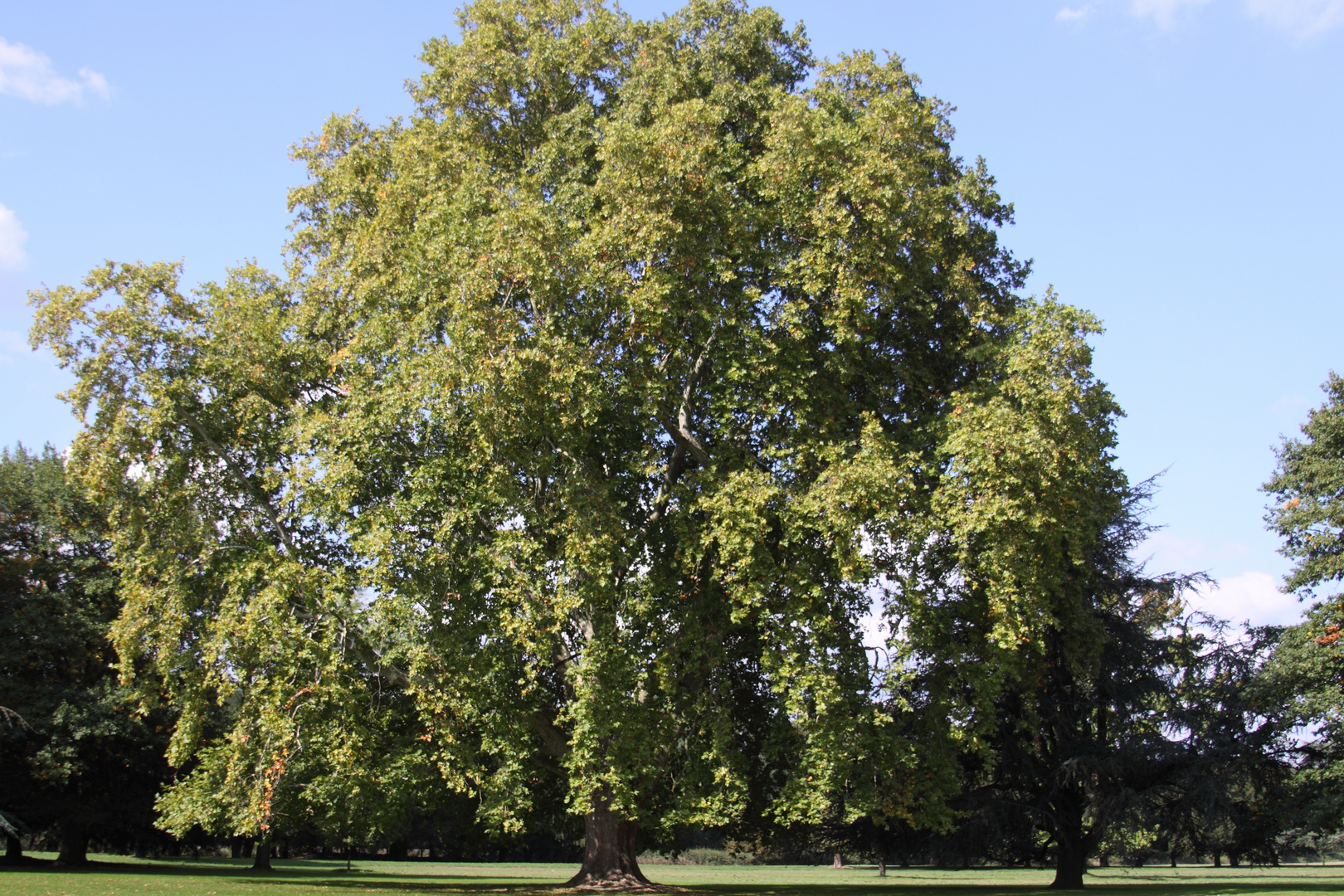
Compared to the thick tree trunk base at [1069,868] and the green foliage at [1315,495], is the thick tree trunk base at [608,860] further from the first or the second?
the green foliage at [1315,495]

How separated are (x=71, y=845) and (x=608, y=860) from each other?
2565 centimetres

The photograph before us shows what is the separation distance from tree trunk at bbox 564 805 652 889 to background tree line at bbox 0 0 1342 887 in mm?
67

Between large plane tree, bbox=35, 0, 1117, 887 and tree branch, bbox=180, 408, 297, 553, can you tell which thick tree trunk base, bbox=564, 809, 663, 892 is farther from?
A: tree branch, bbox=180, 408, 297, 553

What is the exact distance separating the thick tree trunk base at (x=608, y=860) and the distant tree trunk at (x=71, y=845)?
78.8 ft

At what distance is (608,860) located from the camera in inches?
815

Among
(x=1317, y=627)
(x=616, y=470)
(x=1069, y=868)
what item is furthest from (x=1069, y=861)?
(x=616, y=470)

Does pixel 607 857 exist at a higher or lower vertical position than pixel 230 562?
lower

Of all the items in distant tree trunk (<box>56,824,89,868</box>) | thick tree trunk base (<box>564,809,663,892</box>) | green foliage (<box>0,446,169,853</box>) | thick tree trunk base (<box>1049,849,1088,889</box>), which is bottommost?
distant tree trunk (<box>56,824,89,868</box>)

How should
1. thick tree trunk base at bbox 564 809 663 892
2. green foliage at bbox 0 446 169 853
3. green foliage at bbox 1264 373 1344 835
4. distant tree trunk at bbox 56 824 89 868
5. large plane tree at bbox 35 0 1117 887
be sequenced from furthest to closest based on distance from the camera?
distant tree trunk at bbox 56 824 89 868 → green foliage at bbox 0 446 169 853 → green foliage at bbox 1264 373 1344 835 → thick tree trunk base at bbox 564 809 663 892 → large plane tree at bbox 35 0 1117 887

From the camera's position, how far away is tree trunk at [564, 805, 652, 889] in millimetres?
20594

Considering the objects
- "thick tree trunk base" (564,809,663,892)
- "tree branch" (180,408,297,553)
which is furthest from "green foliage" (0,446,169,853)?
"thick tree trunk base" (564,809,663,892)

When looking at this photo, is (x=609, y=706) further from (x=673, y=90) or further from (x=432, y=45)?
(x=432, y=45)

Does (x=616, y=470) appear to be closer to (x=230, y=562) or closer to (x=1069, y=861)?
(x=230, y=562)

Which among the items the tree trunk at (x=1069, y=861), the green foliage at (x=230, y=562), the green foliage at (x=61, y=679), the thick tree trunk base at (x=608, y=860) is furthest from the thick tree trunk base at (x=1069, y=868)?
the green foliage at (x=61, y=679)
